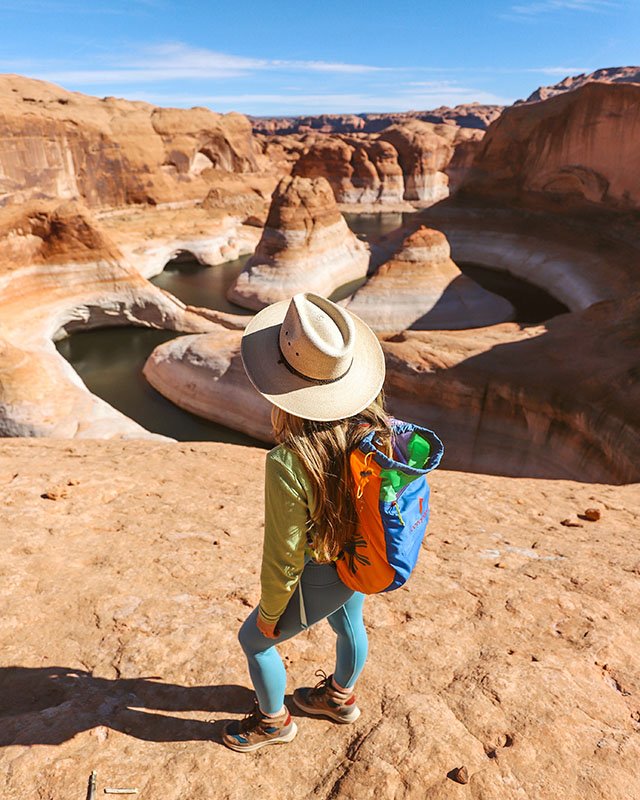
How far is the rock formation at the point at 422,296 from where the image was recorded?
19.3 metres

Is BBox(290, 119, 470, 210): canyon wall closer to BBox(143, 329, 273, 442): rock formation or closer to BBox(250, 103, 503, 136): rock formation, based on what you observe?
BBox(143, 329, 273, 442): rock formation

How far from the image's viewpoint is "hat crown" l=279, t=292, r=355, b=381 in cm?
182

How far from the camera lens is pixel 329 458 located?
186 centimetres

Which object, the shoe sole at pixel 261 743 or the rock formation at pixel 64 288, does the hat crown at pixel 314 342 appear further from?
the rock formation at pixel 64 288

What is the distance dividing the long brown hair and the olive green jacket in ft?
0.11

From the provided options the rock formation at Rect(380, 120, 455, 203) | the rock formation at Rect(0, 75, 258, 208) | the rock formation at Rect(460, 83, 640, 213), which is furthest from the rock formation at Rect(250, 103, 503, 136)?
the rock formation at Rect(460, 83, 640, 213)

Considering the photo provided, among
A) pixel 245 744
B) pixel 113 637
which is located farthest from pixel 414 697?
pixel 113 637

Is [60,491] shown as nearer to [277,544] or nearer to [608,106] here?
[277,544]

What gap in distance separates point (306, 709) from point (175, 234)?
29.7m

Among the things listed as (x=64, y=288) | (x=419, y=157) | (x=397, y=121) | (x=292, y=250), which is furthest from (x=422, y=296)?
(x=397, y=121)

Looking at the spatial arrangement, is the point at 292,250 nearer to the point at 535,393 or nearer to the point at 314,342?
the point at 535,393

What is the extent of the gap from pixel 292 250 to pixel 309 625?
20.8 meters

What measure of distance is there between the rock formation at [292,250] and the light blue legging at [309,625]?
1940 cm

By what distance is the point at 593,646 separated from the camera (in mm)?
3014
